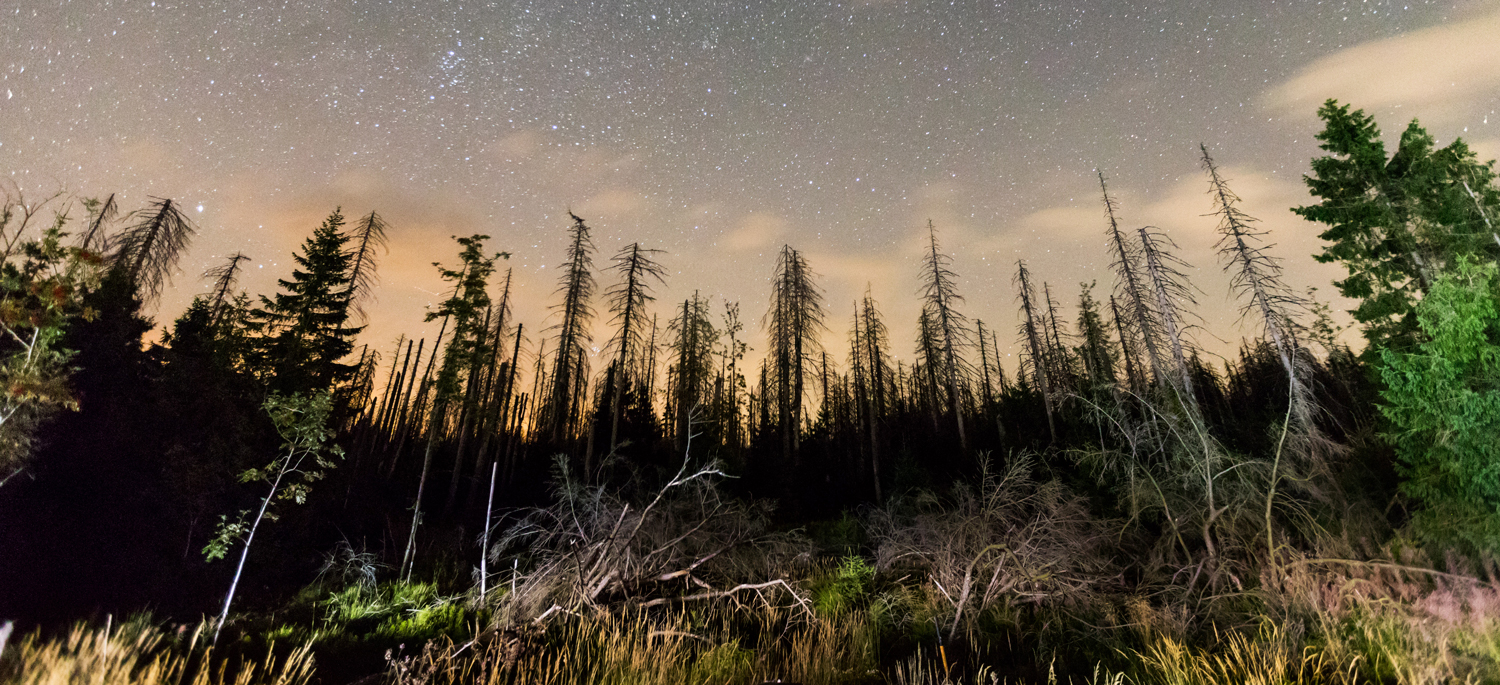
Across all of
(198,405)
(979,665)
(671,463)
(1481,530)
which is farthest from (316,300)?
(1481,530)

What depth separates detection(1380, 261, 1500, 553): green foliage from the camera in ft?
31.5

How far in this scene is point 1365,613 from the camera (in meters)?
7.66

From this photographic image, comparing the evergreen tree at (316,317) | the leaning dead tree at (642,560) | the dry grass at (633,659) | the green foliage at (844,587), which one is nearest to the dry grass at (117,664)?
the dry grass at (633,659)

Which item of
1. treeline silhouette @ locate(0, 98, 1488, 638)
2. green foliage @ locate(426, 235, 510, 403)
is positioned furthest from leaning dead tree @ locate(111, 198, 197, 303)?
green foliage @ locate(426, 235, 510, 403)

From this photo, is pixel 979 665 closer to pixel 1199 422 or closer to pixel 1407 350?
pixel 1199 422

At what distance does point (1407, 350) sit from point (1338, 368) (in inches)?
871

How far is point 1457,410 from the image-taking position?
10008 millimetres

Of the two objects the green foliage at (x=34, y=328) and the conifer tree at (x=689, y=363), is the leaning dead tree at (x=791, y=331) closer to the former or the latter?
the conifer tree at (x=689, y=363)

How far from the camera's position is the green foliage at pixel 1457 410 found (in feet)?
31.5

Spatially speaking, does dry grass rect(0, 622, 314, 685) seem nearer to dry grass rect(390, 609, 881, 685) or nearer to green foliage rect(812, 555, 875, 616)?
dry grass rect(390, 609, 881, 685)

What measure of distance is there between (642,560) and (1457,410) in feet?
49.3

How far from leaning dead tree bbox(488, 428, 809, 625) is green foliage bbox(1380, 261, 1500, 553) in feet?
38.3

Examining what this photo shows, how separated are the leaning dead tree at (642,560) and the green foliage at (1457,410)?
38.3ft

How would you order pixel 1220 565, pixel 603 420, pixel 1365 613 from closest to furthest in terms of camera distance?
pixel 1365 613 → pixel 1220 565 → pixel 603 420
